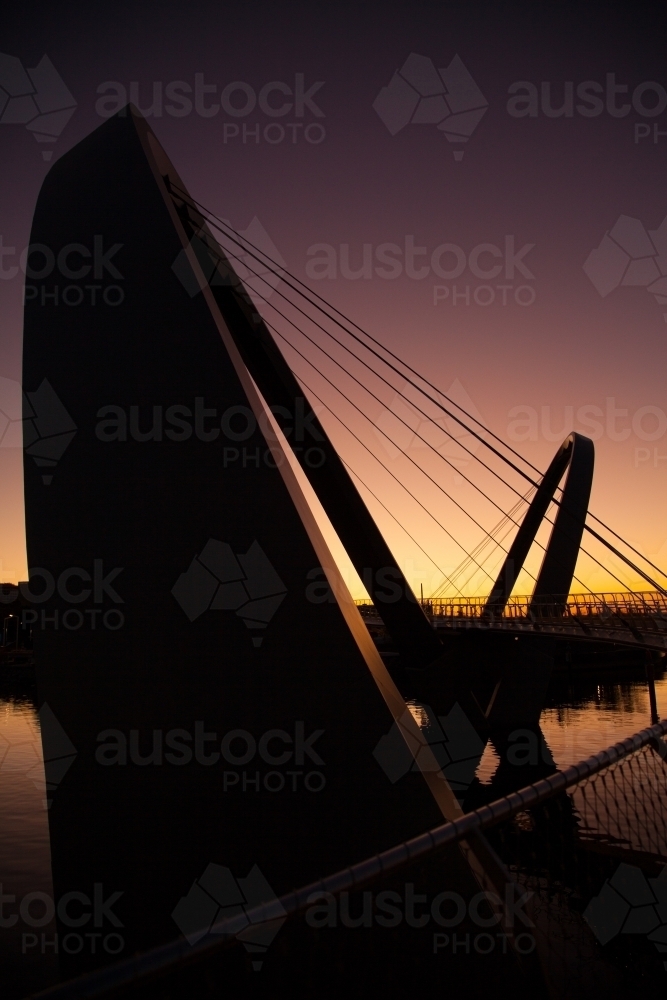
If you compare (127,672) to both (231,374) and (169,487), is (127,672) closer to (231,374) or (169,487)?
(169,487)

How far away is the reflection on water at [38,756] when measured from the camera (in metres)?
8.00

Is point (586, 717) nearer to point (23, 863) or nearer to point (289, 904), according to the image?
point (23, 863)

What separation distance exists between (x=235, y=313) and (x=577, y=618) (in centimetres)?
1508

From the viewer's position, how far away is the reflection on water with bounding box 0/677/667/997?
8000mm

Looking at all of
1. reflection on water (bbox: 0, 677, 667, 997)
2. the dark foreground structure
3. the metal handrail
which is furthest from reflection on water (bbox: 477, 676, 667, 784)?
the metal handrail

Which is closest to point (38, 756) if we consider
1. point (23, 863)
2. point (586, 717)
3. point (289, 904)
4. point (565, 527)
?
point (23, 863)

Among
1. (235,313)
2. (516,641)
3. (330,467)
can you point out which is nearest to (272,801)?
(330,467)

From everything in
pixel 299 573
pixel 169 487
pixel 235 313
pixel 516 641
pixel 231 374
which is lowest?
pixel 516 641

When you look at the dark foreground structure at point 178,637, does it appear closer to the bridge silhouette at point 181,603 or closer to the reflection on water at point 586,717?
the bridge silhouette at point 181,603

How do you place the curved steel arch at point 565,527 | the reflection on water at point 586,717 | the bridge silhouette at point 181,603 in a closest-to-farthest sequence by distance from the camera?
the bridge silhouette at point 181,603 → the reflection on water at point 586,717 → the curved steel arch at point 565,527

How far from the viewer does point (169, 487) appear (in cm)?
629

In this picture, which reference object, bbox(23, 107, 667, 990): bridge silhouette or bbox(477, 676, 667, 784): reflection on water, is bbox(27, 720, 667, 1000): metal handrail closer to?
bbox(23, 107, 667, 990): bridge silhouette

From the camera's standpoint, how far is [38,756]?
66.2 ft

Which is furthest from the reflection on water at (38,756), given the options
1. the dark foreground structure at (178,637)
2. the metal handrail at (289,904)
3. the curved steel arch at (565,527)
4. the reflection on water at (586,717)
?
the metal handrail at (289,904)
